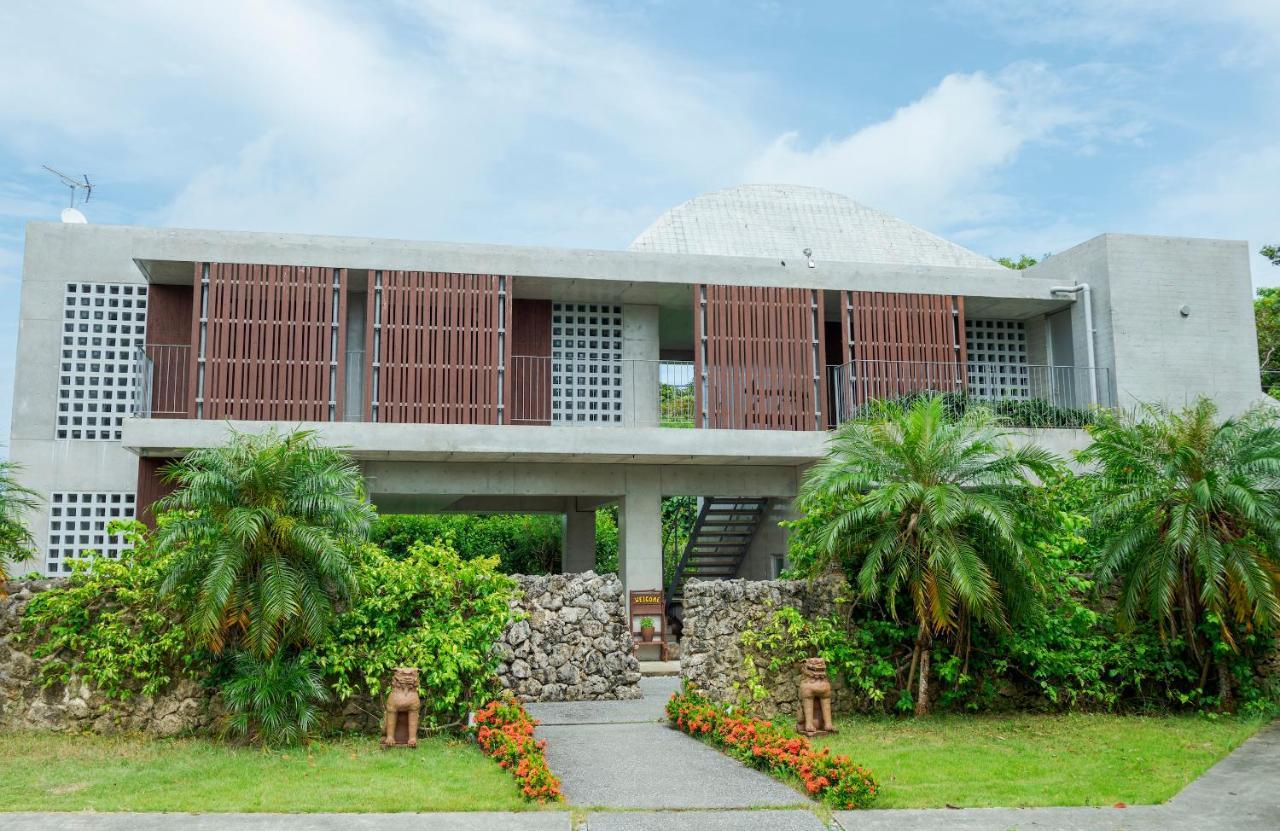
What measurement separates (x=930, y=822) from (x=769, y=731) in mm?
2055

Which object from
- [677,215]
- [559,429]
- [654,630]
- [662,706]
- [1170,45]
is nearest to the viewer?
[662,706]

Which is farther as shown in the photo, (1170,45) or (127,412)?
(127,412)

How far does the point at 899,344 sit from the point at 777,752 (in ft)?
31.7

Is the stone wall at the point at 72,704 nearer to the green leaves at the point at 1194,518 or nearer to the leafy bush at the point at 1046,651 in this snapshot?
the leafy bush at the point at 1046,651

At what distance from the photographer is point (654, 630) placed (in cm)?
1630

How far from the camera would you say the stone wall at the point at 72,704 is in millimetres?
9508

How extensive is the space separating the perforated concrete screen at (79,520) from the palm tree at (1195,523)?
1324 centimetres

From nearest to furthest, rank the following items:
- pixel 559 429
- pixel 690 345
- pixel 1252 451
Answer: pixel 1252 451 → pixel 559 429 → pixel 690 345

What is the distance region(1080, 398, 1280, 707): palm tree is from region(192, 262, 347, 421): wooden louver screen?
405 inches

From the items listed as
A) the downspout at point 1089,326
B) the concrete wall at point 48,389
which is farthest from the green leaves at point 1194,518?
the concrete wall at point 48,389

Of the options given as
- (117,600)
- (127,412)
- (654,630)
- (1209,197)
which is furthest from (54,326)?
(1209,197)

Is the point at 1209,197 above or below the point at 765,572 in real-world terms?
above

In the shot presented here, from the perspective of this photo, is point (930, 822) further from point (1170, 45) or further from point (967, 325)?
point (967, 325)

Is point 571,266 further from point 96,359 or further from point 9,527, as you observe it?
point 9,527
